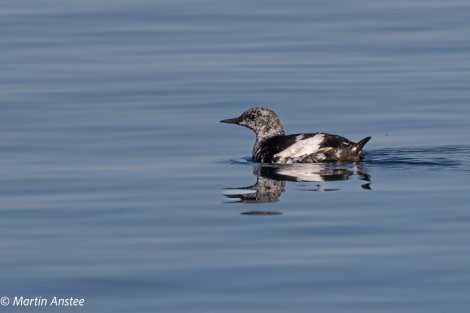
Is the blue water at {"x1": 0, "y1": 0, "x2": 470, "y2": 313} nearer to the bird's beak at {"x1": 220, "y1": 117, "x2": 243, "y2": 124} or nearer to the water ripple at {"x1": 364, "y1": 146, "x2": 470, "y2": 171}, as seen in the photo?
the water ripple at {"x1": 364, "y1": 146, "x2": 470, "y2": 171}

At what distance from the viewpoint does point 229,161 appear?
579 inches

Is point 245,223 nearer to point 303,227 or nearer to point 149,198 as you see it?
point 303,227

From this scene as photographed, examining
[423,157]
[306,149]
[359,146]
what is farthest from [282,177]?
[423,157]

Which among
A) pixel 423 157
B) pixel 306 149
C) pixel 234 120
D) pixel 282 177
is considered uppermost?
pixel 234 120

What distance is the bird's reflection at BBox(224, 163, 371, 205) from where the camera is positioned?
41.4 ft

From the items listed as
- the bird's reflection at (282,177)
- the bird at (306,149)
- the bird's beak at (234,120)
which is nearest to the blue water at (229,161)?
the bird's reflection at (282,177)

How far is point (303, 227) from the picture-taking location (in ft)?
35.8

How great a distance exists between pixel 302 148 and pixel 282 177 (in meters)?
0.70

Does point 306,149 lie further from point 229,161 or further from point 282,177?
point 229,161

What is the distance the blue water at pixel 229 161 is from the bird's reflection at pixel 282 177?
0.04 meters

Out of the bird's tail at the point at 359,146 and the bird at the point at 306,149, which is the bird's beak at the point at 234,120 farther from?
the bird's tail at the point at 359,146

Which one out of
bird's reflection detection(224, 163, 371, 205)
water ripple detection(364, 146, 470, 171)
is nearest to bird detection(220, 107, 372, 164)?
bird's reflection detection(224, 163, 371, 205)

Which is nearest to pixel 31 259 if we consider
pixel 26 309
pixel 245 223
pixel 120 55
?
pixel 26 309

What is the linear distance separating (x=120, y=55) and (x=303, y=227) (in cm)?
1151
